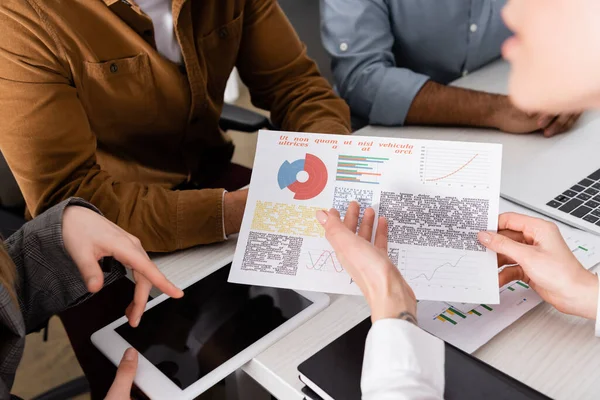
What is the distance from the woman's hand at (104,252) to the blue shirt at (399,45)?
674 millimetres

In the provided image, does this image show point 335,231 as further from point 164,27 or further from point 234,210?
point 164,27

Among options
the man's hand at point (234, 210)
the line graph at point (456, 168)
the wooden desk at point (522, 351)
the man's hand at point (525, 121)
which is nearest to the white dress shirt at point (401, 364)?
the wooden desk at point (522, 351)

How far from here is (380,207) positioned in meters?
0.89

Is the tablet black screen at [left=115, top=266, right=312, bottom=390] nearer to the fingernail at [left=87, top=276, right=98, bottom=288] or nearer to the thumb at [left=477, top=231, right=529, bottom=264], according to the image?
the fingernail at [left=87, top=276, right=98, bottom=288]

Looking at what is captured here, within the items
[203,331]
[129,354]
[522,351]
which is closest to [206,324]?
[203,331]

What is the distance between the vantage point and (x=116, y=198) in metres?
1.03

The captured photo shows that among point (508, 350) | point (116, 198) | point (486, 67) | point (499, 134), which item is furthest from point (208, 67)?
point (508, 350)

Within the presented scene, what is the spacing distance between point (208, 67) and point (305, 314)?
26.3 inches

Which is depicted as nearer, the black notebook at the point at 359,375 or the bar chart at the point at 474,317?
the black notebook at the point at 359,375

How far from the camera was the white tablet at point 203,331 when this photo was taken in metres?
0.77

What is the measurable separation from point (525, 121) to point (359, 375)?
2.39ft

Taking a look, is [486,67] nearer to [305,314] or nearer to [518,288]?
[518,288]

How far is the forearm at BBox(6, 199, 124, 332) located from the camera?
881mm

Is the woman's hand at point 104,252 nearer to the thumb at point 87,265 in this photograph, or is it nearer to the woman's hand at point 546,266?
the thumb at point 87,265
